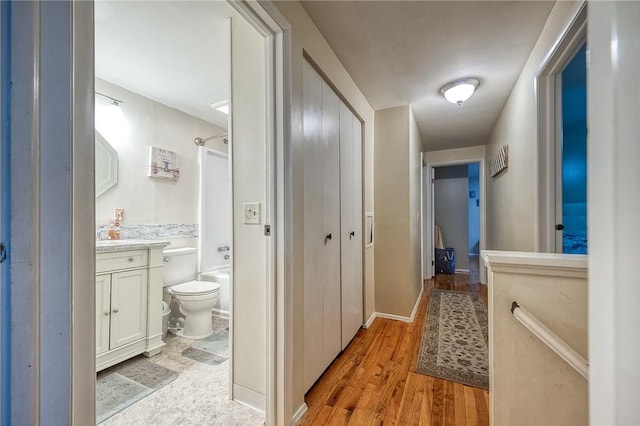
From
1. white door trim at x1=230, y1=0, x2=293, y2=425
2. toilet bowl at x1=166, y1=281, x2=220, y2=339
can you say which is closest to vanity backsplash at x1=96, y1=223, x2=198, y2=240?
toilet bowl at x1=166, y1=281, x2=220, y2=339

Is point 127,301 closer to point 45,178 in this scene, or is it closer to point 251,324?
point 251,324

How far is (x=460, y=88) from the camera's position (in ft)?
7.26

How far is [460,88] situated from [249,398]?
285 cm

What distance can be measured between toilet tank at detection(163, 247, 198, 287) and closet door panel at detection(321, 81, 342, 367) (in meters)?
1.72

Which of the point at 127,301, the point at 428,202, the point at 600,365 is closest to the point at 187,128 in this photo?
the point at 127,301

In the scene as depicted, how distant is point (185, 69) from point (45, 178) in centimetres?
202

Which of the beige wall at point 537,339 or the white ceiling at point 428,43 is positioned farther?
the white ceiling at point 428,43

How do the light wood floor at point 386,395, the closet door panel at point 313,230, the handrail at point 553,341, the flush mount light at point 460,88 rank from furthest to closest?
1. the flush mount light at point 460,88
2. the closet door panel at point 313,230
3. the light wood floor at point 386,395
4. the handrail at point 553,341

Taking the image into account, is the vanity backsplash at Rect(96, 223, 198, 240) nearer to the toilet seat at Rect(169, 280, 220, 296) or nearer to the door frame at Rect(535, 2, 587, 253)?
the toilet seat at Rect(169, 280, 220, 296)

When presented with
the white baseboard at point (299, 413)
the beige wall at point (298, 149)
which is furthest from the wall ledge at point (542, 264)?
the white baseboard at point (299, 413)

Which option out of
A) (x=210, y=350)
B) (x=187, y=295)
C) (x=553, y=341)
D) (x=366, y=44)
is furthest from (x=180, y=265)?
(x=553, y=341)

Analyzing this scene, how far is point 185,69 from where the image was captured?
80.7 inches

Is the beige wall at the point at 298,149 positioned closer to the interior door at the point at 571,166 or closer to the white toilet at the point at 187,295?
the white toilet at the point at 187,295

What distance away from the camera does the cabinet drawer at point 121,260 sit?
1726 millimetres
